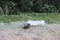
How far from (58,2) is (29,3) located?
289 cm

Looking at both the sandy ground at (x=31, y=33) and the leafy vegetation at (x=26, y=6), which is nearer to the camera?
the sandy ground at (x=31, y=33)

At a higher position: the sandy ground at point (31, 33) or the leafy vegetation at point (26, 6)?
the sandy ground at point (31, 33)

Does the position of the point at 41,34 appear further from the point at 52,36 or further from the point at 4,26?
the point at 4,26

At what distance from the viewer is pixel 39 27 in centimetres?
970

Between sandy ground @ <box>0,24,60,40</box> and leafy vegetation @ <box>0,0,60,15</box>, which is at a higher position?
sandy ground @ <box>0,24,60,40</box>

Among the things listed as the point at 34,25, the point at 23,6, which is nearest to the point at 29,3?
the point at 23,6

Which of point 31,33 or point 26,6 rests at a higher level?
point 31,33

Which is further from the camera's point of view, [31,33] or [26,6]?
[26,6]

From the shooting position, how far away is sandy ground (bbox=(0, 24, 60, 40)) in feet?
27.5

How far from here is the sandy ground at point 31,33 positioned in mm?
8387

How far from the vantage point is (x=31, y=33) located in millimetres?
8875

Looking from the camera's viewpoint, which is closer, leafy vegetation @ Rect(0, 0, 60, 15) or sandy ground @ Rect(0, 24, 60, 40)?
sandy ground @ Rect(0, 24, 60, 40)

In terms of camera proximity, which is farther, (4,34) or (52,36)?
(52,36)

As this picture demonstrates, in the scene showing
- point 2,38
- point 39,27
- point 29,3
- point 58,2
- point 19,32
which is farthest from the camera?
point 58,2
